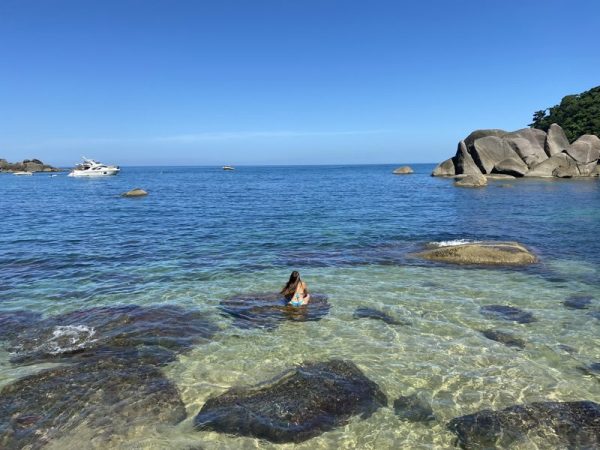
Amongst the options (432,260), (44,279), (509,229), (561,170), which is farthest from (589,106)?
(44,279)

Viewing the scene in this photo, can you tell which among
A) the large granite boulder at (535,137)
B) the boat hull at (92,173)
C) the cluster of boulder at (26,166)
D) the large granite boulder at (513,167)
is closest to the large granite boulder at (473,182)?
the large granite boulder at (513,167)

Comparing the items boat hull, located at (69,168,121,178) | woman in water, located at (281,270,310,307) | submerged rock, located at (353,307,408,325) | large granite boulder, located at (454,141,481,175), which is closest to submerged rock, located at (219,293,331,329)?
woman in water, located at (281,270,310,307)

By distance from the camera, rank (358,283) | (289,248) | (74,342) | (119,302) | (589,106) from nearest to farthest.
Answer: (74,342), (119,302), (358,283), (289,248), (589,106)

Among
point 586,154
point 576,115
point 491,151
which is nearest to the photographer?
point 586,154

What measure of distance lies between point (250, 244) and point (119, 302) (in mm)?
9551

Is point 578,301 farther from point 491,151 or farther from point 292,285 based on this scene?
point 491,151

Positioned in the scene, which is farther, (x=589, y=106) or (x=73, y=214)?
(x=589, y=106)

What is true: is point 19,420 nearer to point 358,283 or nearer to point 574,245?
point 358,283

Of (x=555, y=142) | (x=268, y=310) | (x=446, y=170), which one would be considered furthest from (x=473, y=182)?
(x=268, y=310)

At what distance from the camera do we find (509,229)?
84.8ft

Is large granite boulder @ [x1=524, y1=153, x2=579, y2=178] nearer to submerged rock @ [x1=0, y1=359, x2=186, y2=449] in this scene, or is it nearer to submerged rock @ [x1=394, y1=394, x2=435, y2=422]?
submerged rock @ [x1=394, y1=394, x2=435, y2=422]

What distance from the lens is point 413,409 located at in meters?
7.35

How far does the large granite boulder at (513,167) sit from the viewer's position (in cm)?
6681

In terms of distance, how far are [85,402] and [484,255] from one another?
14.8 meters
